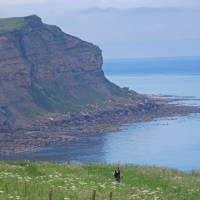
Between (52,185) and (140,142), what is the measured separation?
157m

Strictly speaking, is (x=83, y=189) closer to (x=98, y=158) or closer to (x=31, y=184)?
(x=31, y=184)

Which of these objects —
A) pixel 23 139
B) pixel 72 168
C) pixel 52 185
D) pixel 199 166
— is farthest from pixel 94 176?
pixel 23 139

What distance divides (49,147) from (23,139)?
1948cm

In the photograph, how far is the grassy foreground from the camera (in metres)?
24.7

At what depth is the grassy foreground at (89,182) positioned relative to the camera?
24656 mm

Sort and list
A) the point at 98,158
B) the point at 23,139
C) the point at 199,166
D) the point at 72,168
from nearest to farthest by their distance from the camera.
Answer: the point at 72,168
the point at 199,166
the point at 98,158
the point at 23,139

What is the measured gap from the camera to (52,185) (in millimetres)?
26125

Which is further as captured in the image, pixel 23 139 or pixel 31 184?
pixel 23 139

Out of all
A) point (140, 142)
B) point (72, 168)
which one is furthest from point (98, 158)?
point (72, 168)

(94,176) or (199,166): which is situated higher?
(94,176)

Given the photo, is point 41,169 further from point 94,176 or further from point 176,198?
point 176,198

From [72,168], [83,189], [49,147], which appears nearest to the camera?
[83,189]

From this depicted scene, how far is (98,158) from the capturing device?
150 m

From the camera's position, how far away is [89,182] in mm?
28391
